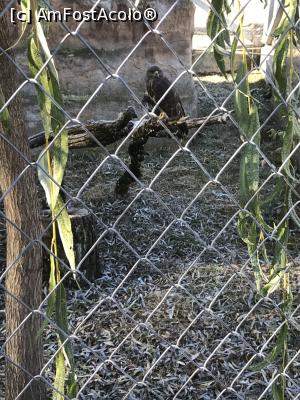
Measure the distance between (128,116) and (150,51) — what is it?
1219 mm

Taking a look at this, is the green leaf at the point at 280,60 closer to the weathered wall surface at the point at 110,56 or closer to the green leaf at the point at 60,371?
the green leaf at the point at 60,371

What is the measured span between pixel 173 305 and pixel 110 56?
80.2 inches

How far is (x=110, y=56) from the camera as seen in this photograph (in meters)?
4.07

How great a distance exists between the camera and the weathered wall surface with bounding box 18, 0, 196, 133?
4.02 metres

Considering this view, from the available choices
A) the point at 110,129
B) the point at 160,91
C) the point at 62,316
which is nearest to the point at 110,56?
the point at 160,91

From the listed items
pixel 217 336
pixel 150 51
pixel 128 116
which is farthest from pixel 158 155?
pixel 217 336

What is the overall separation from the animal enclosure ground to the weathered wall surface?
0.40m

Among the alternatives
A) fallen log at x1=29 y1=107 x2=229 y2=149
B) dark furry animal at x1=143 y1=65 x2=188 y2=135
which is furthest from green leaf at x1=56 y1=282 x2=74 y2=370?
dark furry animal at x1=143 y1=65 x2=188 y2=135

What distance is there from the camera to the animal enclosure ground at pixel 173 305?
2107 mm

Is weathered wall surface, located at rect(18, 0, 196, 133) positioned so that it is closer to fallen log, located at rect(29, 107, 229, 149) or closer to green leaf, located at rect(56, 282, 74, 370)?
fallen log, located at rect(29, 107, 229, 149)

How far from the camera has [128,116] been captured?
10.1 feet

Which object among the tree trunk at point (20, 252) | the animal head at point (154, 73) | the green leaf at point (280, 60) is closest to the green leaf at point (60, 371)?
the tree trunk at point (20, 252)

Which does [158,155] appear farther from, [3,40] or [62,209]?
[62,209]

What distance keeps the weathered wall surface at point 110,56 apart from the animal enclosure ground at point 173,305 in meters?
0.40
